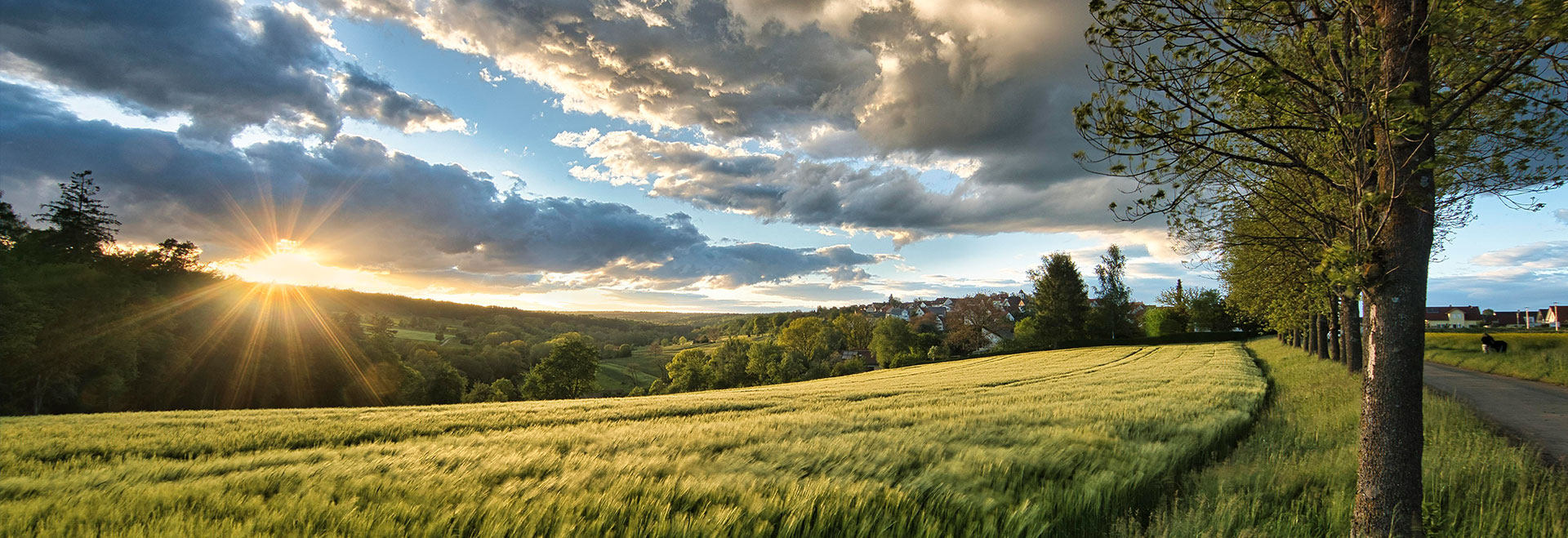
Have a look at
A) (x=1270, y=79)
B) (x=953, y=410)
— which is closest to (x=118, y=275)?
(x=953, y=410)

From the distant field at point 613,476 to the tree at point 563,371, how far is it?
56.5 metres

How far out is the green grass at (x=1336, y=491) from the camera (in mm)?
4266

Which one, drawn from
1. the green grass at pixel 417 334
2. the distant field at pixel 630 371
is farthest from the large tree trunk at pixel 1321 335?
the green grass at pixel 417 334

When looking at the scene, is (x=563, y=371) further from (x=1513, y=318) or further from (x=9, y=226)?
(x=1513, y=318)

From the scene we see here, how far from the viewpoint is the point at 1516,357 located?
23266 mm

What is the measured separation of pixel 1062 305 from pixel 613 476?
79.8m

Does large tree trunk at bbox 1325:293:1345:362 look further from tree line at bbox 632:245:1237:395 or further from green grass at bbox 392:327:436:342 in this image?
green grass at bbox 392:327:436:342

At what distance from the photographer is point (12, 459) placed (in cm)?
489

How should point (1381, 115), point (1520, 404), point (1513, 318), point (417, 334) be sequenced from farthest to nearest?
1. point (1513, 318)
2. point (417, 334)
3. point (1520, 404)
4. point (1381, 115)

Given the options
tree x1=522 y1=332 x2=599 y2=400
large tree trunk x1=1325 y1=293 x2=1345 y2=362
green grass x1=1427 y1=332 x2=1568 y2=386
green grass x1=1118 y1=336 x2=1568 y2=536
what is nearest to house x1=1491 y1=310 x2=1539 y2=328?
green grass x1=1427 y1=332 x2=1568 y2=386

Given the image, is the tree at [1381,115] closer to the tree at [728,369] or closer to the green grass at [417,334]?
the tree at [728,369]

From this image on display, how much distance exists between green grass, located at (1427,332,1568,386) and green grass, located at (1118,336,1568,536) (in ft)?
66.4

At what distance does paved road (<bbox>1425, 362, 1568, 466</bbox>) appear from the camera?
8.83 metres

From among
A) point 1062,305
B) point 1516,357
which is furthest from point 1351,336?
point 1062,305
